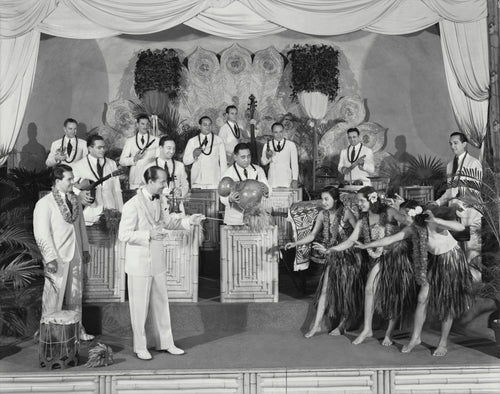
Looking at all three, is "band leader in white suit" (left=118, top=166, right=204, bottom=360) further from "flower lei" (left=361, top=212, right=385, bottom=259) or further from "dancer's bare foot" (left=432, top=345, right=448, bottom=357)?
"dancer's bare foot" (left=432, top=345, right=448, bottom=357)

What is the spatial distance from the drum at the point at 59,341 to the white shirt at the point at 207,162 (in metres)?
3.58

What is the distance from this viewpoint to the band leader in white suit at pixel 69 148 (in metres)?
8.25

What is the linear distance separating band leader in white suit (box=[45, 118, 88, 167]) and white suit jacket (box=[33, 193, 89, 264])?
2271 millimetres

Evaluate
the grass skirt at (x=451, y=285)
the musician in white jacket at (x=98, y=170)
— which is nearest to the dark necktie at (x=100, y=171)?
the musician in white jacket at (x=98, y=170)

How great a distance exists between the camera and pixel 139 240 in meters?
5.54

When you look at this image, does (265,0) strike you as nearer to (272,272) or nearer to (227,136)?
(227,136)

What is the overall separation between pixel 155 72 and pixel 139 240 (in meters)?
4.75

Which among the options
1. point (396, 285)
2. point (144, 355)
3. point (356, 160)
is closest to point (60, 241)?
point (144, 355)

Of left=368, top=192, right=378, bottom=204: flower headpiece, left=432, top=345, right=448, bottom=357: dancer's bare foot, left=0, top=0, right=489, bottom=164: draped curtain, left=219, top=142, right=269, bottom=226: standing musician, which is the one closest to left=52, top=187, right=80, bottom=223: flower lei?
left=219, top=142, right=269, bottom=226: standing musician

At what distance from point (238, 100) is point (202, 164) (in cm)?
208

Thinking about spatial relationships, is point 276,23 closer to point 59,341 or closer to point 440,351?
point 440,351

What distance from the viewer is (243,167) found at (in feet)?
23.8

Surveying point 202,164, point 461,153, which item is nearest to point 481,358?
point 461,153

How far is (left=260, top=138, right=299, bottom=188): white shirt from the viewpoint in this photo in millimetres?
8992
